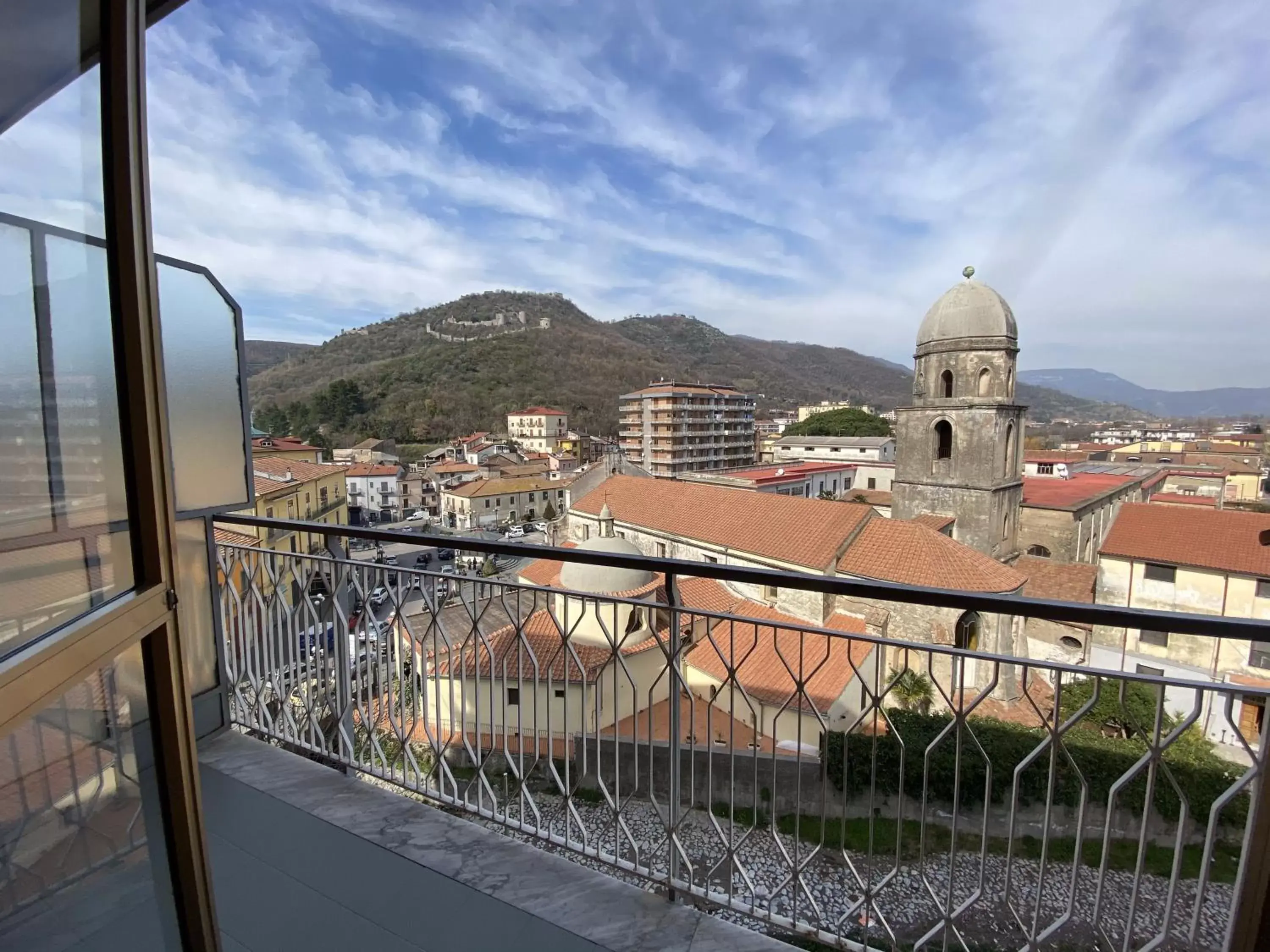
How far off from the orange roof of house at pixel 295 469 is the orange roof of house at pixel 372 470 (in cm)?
1842

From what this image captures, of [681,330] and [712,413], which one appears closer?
[712,413]

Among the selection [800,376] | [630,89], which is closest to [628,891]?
[630,89]

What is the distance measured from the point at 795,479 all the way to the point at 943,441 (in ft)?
36.1

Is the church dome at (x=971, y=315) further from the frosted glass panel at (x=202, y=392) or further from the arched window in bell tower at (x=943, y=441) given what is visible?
the frosted glass panel at (x=202, y=392)

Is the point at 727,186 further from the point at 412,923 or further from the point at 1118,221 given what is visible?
the point at 412,923

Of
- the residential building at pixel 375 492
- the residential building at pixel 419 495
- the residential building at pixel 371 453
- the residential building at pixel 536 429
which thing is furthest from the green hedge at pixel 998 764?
the residential building at pixel 536 429

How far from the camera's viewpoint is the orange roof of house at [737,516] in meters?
14.6

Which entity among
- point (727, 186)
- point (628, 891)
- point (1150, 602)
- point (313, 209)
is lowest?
point (1150, 602)

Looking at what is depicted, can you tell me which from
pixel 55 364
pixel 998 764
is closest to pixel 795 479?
pixel 998 764

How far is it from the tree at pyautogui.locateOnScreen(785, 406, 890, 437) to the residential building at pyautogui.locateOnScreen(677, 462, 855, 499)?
30.4ft

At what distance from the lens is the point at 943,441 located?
1770 centimetres

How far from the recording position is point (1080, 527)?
750 inches

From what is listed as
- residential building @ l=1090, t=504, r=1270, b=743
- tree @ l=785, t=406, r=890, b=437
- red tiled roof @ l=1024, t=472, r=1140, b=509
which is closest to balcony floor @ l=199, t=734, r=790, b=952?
residential building @ l=1090, t=504, r=1270, b=743

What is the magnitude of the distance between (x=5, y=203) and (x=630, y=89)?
7440mm
